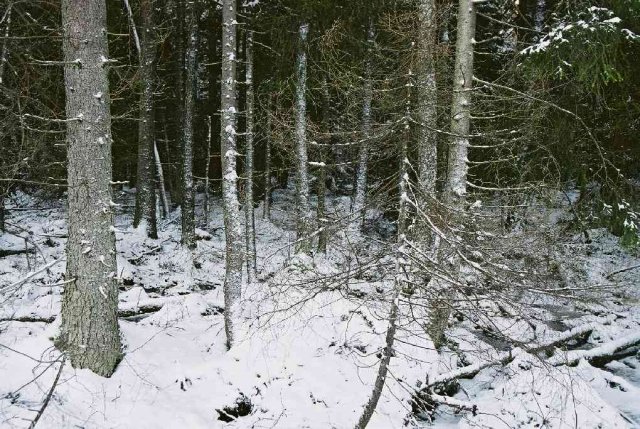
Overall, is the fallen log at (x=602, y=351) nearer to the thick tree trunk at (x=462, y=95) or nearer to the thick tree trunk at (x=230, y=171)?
the thick tree trunk at (x=462, y=95)

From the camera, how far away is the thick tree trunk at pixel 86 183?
6035mm

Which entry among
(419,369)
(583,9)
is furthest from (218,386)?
(583,9)

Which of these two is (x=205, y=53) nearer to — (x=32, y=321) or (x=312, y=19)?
(x=312, y=19)

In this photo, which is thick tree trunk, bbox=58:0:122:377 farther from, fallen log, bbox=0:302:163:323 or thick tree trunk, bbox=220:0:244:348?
fallen log, bbox=0:302:163:323

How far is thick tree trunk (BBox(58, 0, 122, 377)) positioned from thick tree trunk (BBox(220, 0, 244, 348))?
2199mm

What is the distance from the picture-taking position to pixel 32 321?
8.55 m

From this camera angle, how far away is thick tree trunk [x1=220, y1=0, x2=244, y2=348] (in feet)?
26.2

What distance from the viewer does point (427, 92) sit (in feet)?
27.5

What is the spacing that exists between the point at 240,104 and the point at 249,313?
16930 millimetres

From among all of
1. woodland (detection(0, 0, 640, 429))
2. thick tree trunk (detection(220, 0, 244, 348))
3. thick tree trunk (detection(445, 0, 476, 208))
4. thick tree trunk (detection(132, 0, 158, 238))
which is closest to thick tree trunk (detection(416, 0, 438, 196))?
woodland (detection(0, 0, 640, 429))

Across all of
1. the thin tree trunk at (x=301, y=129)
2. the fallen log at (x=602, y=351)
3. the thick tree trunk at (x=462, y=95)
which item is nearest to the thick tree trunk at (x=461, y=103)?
the thick tree trunk at (x=462, y=95)

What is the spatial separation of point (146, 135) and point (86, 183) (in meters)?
10.5

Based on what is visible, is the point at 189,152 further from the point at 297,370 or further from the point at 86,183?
the point at 297,370

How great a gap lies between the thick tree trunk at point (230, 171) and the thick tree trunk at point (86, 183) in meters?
2.20
